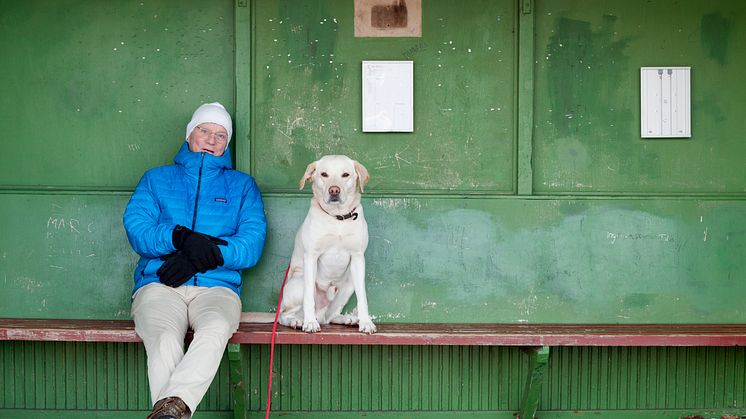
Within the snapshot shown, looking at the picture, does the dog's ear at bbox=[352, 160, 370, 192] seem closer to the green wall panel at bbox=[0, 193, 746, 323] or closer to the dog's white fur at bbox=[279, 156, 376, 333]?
the dog's white fur at bbox=[279, 156, 376, 333]

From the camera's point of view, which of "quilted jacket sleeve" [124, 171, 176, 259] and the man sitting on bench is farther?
"quilted jacket sleeve" [124, 171, 176, 259]

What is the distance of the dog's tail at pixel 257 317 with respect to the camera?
4.22m

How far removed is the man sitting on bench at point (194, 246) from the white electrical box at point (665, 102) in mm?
2283

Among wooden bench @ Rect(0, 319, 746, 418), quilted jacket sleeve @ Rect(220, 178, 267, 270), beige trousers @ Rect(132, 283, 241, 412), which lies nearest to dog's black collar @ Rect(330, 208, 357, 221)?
quilted jacket sleeve @ Rect(220, 178, 267, 270)

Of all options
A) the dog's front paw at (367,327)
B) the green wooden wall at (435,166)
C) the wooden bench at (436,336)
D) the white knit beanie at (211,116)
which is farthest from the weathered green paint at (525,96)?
the white knit beanie at (211,116)

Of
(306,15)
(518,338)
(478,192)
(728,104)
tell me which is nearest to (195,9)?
(306,15)

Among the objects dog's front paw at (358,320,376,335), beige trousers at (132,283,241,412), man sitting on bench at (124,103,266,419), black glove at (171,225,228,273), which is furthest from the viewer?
dog's front paw at (358,320,376,335)

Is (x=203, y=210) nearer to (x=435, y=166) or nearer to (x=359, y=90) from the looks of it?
(x=359, y=90)

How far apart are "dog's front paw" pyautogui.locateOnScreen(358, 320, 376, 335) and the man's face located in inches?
47.6

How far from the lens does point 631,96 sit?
177 inches

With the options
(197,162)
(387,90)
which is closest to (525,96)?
(387,90)

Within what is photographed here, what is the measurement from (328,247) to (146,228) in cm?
92

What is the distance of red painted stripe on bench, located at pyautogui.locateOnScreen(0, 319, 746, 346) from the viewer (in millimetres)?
3869

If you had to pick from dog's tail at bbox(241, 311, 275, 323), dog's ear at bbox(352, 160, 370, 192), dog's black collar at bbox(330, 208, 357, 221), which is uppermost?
dog's ear at bbox(352, 160, 370, 192)
